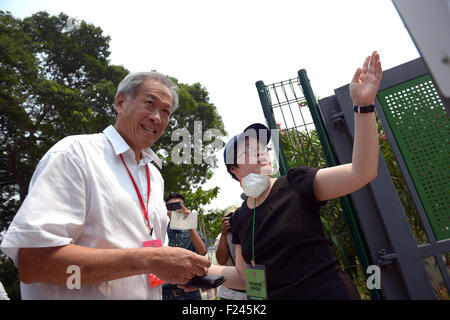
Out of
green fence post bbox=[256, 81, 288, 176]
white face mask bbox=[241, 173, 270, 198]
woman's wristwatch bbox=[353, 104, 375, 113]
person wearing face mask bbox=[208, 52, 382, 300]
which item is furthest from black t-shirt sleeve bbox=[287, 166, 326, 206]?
green fence post bbox=[256, 81, 288, 176]

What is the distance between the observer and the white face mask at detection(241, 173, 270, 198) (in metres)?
1.59

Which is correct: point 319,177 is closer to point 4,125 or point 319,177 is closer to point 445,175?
point 445,175

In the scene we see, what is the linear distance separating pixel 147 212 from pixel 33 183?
1.64 feet

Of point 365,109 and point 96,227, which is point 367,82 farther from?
point 96,227

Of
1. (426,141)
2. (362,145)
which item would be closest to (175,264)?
(362,145)

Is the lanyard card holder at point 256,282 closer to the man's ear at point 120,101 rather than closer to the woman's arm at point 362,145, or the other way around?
the woman's arm at point 362,145

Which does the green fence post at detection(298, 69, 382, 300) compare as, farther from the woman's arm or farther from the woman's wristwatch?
the woman's wristwatch

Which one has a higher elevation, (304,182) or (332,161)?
(332,161)

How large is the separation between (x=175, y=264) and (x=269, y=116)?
1.85 meters

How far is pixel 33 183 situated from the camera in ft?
3.25

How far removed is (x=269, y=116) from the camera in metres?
2.58

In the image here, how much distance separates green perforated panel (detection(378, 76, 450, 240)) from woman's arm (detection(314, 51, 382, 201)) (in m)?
0.75

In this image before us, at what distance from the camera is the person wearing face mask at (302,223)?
48.3 inches
